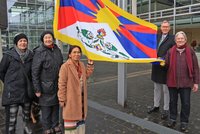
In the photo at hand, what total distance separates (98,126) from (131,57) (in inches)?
59.2

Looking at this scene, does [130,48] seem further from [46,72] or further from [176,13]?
[176,13]

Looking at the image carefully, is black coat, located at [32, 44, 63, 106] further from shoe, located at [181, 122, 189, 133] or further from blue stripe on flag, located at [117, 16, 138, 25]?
shoe, located at [181, 122, 189, 133]

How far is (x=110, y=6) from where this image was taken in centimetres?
502

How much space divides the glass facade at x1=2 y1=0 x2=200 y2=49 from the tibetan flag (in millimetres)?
13750

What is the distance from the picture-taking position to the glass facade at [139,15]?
17953 millimetres

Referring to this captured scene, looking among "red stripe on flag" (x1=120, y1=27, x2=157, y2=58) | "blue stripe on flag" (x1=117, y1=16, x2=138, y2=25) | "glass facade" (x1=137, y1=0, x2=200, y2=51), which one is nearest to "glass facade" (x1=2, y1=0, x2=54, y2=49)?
"glass facade" (x1=137, y1=0, x2=200, y2=51)

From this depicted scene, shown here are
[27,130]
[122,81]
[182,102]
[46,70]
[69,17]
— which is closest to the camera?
[46,70]

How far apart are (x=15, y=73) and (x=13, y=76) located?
56 millimetres

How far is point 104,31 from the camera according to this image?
4797mm

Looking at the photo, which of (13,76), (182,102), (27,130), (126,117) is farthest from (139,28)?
(27,130)

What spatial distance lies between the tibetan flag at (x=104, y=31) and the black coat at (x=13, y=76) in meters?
0.84

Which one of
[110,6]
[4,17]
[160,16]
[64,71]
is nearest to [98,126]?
[64,71]

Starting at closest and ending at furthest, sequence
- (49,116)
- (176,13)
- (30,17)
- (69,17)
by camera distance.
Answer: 1. (49,116)
2. (69,17)
3. (176,13)
4. (30,17)

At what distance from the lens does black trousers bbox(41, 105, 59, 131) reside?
12.6ft
